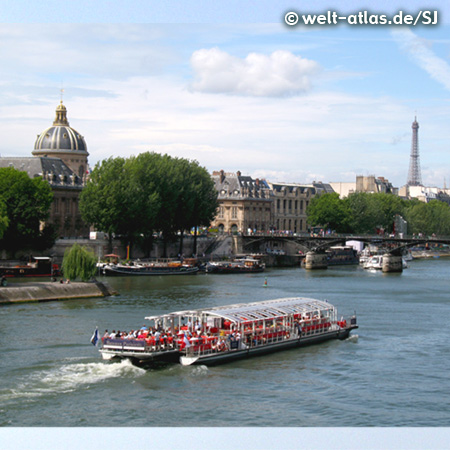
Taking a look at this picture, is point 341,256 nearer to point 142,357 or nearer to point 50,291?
point 50,291

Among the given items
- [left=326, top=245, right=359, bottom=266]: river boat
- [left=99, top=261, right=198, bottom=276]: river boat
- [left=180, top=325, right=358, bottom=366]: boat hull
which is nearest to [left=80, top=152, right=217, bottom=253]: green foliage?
[left=99, top=261, right=198, bottom=276]: river boat

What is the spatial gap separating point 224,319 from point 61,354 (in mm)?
7189

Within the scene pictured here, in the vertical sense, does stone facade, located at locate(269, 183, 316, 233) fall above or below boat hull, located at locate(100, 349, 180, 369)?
above

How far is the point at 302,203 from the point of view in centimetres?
14125

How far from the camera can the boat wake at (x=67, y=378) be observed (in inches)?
1150

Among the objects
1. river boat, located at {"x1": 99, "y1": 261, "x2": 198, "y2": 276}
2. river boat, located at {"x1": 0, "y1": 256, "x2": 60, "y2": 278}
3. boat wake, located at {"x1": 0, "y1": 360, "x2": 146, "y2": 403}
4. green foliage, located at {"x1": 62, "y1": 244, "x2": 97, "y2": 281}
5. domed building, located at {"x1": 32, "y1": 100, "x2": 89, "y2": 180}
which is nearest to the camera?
boat wake, located at {"x1": 0, "y1": 360, "x2": 146, "y2": 403}

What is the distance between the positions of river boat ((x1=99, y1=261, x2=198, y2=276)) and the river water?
22.8 metres

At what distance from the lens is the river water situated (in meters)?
27.1

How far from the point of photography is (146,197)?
277ft

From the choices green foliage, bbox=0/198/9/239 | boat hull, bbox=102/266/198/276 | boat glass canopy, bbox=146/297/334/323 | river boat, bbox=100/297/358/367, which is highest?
A: green foliage, bbox=0/198/9/239

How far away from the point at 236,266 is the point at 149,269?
1238cm

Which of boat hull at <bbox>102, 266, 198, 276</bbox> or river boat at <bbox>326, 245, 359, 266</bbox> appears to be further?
river boat at <bbox>326, 245, 359, 266</bbox>

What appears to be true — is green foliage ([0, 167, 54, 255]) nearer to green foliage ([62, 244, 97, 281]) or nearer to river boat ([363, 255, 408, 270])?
green foliage ([62, 244, 97, 281])

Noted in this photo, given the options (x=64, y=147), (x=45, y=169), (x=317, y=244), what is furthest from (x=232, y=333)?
(x=64, y=147)
